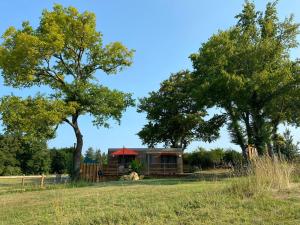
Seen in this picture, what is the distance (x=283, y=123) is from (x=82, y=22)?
22381 millimetres

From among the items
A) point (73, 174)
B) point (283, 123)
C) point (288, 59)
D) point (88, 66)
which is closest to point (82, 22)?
point (88, 66)

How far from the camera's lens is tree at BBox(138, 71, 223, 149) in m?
45.0

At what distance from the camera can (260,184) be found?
8102 millimetres

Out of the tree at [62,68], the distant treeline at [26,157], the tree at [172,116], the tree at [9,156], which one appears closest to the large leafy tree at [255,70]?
the tree at [62,68]

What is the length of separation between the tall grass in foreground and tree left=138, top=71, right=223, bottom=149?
115 feet

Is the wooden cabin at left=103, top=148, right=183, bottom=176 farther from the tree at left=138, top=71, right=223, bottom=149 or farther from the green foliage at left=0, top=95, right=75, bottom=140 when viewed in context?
the green foliage at left=0, top=95, right=75, bottom=140

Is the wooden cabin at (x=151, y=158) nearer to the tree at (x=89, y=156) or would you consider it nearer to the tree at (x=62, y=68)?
the tree at (x=89, y=156)

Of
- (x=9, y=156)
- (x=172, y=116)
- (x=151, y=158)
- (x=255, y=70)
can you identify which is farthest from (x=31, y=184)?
(x=9, y=156)

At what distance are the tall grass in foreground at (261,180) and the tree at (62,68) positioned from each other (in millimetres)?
15053

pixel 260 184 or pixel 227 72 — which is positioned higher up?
pixel 227 72

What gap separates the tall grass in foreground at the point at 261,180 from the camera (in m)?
8.01

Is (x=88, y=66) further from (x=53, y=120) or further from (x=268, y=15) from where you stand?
(x=268, y=15)

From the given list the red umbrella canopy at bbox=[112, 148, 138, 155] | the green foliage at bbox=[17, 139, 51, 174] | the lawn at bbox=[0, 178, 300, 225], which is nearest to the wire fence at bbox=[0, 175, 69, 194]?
the red umbrella canopy at bbox=[112, 148, 138, 155]

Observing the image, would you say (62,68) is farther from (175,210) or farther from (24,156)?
(24,156)
